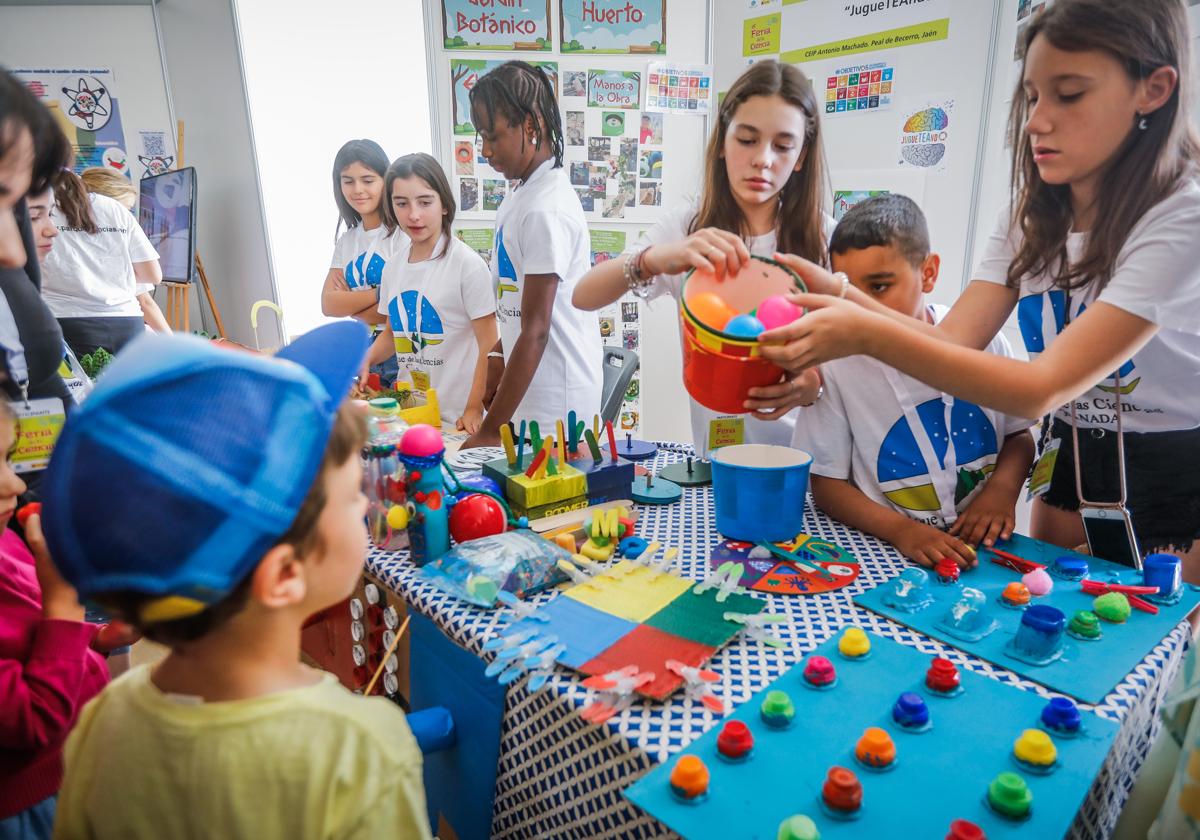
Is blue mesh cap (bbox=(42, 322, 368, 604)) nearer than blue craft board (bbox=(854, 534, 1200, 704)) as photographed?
Yes

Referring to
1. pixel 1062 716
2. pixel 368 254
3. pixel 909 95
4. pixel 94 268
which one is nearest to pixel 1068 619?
pixel 1062 716

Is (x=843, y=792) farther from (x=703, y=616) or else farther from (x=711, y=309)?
(x=711, y=309)

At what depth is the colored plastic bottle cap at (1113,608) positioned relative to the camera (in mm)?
831

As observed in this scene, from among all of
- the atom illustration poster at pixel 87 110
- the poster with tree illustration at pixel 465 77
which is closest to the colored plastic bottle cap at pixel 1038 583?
Result: the poster with tree illustration at pixel 465 77

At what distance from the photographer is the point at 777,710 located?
0.65m

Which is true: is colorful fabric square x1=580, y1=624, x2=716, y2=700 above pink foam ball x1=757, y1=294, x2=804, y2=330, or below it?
below

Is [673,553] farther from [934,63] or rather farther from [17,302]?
[934,63]

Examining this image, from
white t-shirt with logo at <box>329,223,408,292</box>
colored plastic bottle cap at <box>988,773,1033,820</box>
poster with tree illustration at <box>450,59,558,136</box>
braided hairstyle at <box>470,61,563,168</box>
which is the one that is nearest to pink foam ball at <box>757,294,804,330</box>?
colored plastic bottle cap at <box>988,773,1033,820</box>

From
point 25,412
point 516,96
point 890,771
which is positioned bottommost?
point 890,771

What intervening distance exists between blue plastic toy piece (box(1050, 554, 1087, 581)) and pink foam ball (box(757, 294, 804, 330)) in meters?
0.51

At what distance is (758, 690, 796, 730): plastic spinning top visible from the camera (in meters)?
0.65

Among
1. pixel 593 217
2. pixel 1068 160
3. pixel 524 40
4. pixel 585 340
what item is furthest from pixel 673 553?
pixel 524 40

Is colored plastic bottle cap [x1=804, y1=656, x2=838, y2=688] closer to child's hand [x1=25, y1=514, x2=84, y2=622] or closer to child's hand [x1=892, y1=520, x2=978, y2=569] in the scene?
child's hand [x1=892, y1=520, x2=978, y2=569]

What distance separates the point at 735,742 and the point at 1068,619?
500 millimetres
